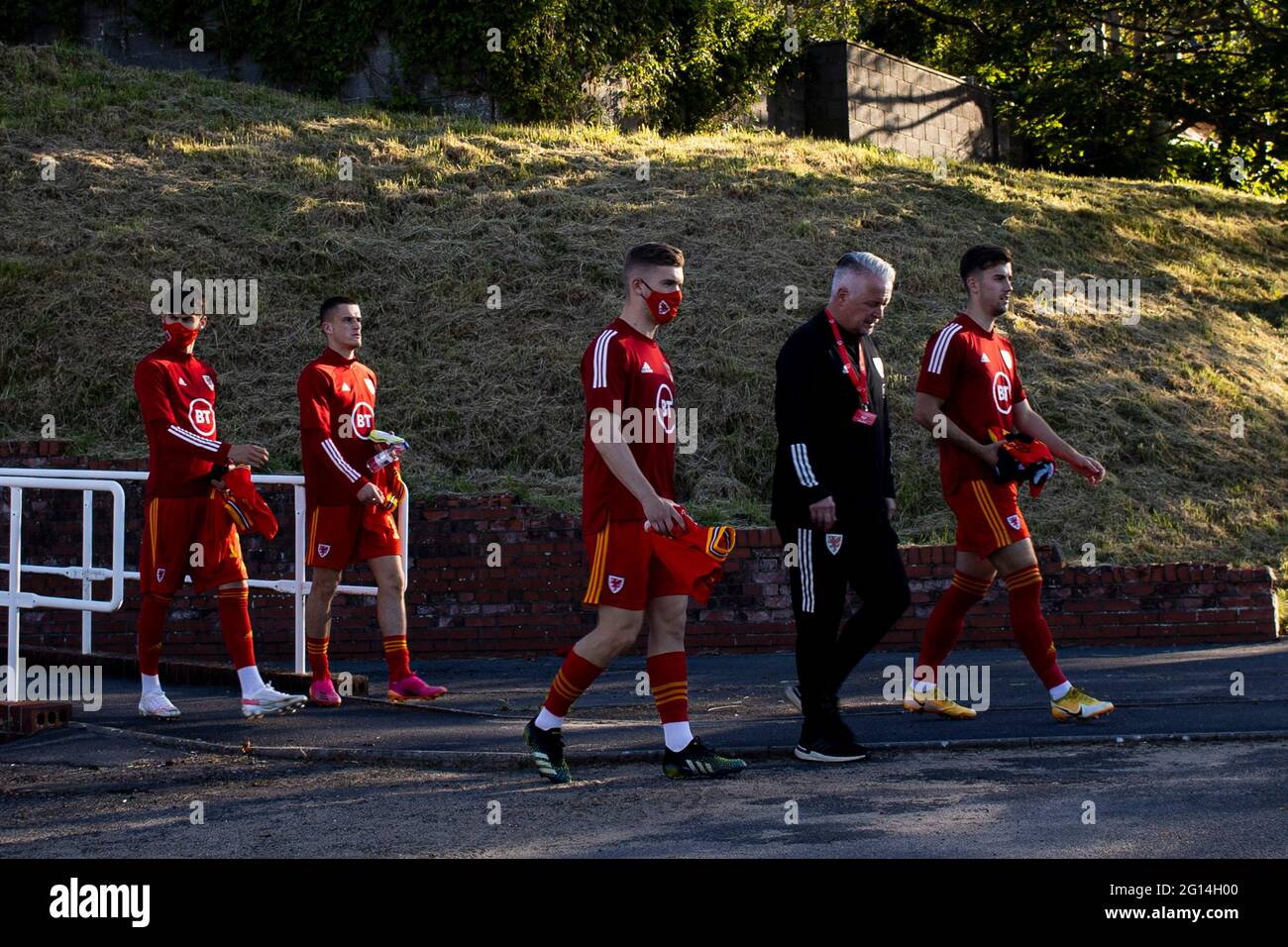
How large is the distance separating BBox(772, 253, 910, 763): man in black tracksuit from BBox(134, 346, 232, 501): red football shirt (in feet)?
10.3

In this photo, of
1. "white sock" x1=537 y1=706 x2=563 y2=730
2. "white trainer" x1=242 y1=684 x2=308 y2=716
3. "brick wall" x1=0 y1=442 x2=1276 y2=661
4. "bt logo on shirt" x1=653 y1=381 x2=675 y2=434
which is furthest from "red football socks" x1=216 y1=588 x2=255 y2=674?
"brick wall" x1=0 y1=442 x2=1276 y2=661

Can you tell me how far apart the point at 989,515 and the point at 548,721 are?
97.7 inches

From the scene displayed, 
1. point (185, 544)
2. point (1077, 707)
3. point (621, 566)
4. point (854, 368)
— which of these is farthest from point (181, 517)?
point (1077, 707)

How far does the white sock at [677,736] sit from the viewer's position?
6484 millimetres

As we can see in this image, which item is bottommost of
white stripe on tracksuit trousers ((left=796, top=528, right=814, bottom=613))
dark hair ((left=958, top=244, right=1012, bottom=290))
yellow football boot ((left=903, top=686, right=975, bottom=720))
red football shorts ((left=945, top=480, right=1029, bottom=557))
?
yellow football boot ((left=903, top=686, right=975, bottom=720))

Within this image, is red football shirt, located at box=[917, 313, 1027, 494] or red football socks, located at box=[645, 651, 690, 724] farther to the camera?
red football shirt, located at box=[917, 313, 1027, 494]

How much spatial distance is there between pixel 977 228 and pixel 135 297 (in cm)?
967

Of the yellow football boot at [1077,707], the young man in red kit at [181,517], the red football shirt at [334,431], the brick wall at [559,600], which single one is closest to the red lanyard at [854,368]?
the yellow football boot at [1077,707]

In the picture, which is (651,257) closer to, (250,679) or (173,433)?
(173,433)

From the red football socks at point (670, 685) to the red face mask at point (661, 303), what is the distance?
1.40 meters

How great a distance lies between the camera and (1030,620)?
7.63 meters

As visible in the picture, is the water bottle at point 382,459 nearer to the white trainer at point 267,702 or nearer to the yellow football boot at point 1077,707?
the white trainer at point 267,702

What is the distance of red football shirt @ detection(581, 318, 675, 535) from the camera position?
6320mm

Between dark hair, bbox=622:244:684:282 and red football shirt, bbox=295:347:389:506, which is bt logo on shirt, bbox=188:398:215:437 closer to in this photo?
red football shirt, bbox=295:347:389:506
